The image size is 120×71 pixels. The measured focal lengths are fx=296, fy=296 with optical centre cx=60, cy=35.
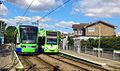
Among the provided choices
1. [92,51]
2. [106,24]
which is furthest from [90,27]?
[92,51]

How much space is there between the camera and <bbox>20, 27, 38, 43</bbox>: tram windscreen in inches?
1401

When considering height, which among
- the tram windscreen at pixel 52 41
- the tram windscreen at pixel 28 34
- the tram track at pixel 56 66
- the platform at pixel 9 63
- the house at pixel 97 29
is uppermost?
the house at pixel 97 29

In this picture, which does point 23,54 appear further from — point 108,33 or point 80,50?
point 108,33

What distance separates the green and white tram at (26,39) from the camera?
3559 cm

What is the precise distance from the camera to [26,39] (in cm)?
3578

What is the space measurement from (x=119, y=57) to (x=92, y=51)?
1102 cm

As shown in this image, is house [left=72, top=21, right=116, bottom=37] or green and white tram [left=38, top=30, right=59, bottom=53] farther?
house [left=72, top=21, right=116, bottom=37]

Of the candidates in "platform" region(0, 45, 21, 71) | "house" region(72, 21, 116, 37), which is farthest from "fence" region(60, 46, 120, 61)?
"house" region(72, 21, 116, 37)

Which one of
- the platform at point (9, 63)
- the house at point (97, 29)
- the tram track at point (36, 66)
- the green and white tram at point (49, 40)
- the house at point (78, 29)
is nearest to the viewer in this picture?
the platform at point (9, 63)

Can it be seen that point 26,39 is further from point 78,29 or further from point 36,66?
point 78,29

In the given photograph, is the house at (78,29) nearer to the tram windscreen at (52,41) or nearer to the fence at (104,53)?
the fence at (104,53)

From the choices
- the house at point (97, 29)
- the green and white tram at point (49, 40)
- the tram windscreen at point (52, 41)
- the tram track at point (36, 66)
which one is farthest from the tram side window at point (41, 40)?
the house at point (97, 29)

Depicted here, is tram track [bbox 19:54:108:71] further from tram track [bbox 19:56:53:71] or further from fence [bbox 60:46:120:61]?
fence [bbox 60:46:120:61]

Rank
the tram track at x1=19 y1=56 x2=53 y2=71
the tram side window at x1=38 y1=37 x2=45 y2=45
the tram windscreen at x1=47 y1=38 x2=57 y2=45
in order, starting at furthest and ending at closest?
the tram side window at x1=38 y1=37 x2=45 y2=45 < the tram windscreen at x1=47 y1=38 x2=57 y2=45 < the tram track at x1=19 y1=56 x2=53 y2=71
